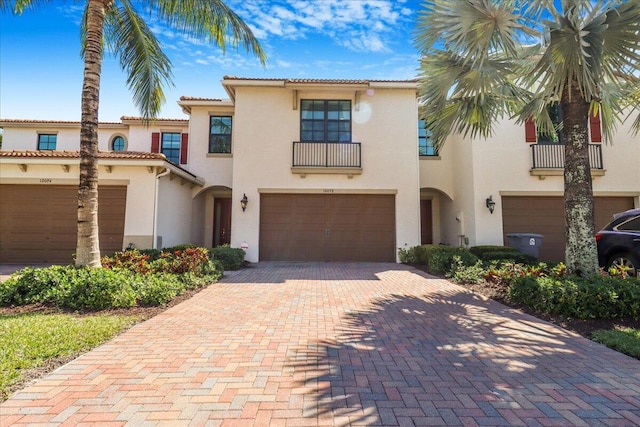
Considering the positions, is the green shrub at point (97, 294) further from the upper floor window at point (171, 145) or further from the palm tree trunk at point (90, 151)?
the upper floor window at point (171, 145)

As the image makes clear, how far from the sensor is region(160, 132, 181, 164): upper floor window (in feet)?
47.7

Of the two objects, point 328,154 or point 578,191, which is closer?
point 578,191

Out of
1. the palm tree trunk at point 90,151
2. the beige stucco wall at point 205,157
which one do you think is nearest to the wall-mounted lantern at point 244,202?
the beige stucco wall at point 205,157

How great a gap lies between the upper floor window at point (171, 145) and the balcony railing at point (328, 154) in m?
5.93

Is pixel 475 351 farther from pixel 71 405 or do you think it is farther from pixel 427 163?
pixel 427 163

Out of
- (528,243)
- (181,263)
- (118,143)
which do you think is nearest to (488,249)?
(528,243)

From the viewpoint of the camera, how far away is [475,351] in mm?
3699

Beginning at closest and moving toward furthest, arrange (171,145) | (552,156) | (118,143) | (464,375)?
1. (464,375)
2. (552,156)
3. (171,145)
4. (118,143)

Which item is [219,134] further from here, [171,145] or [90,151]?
[90,151]

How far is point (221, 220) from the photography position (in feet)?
49.5

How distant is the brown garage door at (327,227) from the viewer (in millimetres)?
12422

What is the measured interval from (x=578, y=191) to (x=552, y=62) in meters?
2.48

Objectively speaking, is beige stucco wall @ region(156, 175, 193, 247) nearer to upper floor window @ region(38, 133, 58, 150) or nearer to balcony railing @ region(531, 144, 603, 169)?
upper floor window @ region(38, 133, 58, 150)

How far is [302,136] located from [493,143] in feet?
24.0
